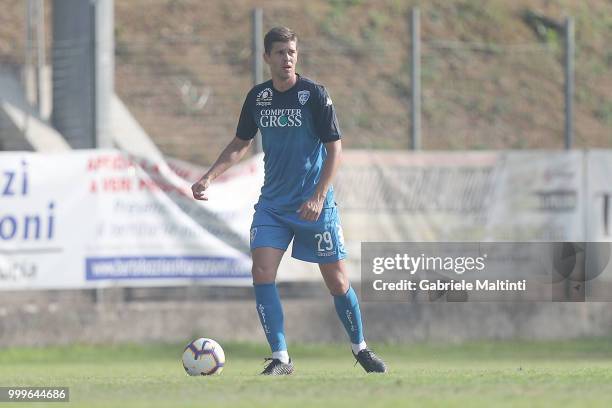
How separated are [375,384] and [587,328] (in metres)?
7.69

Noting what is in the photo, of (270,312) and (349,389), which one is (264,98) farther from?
(349,389)

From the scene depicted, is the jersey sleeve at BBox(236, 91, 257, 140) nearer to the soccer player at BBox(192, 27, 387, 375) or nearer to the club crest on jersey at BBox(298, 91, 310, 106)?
the soccer player at BBox(192, 27, 387, 375)

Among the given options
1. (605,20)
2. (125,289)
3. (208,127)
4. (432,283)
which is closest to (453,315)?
(432,283)

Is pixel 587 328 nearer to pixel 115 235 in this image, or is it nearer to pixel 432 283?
pixel 432 283

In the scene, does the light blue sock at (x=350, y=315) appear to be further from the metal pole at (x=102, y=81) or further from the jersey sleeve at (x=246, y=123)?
the metal pole at (x=102, y=81)

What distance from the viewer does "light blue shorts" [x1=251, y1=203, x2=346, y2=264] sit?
8.83 metres

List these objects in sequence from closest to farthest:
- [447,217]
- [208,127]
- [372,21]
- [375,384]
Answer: [375,384], [447,217], [208,127], [372,21]

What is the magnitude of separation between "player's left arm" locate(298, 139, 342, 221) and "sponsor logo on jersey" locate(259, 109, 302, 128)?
256 millimetres

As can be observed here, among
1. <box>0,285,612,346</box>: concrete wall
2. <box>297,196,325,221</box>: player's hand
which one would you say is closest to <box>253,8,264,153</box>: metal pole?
<box>0,285,612,346</box>: concrete wall

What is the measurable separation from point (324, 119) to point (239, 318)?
5937 millimetres

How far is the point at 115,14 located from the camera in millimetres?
26250

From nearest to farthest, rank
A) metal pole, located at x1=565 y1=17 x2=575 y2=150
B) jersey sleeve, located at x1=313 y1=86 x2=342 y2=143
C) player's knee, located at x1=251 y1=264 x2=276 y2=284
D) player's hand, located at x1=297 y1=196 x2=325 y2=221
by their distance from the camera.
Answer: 1. player's hand, located at x1=297 y1=196 x2=325 y2=221
2. jersey sleeve, located at x1=313 y1=86 x2=342 y2=143
3. player's knee, located at x1=251 y1=264 x2=276 y2=284
4. metal pole, located at x1=565 y1=17 x2=575 y2=150

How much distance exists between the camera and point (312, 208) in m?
8.60

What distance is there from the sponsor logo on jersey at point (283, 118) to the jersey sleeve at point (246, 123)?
254mm
